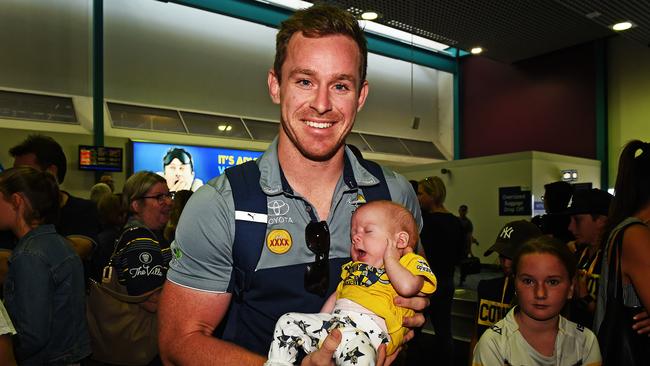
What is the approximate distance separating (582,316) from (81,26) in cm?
839

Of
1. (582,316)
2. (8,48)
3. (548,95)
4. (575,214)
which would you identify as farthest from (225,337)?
(548,95)

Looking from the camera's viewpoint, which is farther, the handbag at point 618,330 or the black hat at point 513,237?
the black hat at point 513,237

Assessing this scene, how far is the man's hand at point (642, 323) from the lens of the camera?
80.6 inches

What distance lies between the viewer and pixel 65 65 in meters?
7.77

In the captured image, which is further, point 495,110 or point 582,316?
point 495,110

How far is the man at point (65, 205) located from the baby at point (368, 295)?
1.96 m

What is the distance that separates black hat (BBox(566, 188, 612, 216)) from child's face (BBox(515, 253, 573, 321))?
1.03 m

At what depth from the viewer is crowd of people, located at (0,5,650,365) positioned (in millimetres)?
1350

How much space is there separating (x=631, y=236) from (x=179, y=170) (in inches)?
287

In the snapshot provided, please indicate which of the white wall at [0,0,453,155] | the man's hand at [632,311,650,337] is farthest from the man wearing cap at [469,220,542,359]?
the white wall at [0,0,453,155]

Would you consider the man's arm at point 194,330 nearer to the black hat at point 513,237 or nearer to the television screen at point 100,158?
the black hat at point 513,237

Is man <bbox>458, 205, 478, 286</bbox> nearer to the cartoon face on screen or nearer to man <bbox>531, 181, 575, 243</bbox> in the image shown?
man <bbox>531, 181, 575, 243</bbox>

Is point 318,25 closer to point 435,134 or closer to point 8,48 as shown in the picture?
point 8,48

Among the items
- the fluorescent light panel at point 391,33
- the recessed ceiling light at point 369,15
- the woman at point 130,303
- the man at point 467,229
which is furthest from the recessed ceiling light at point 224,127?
the woman at point 130,303
